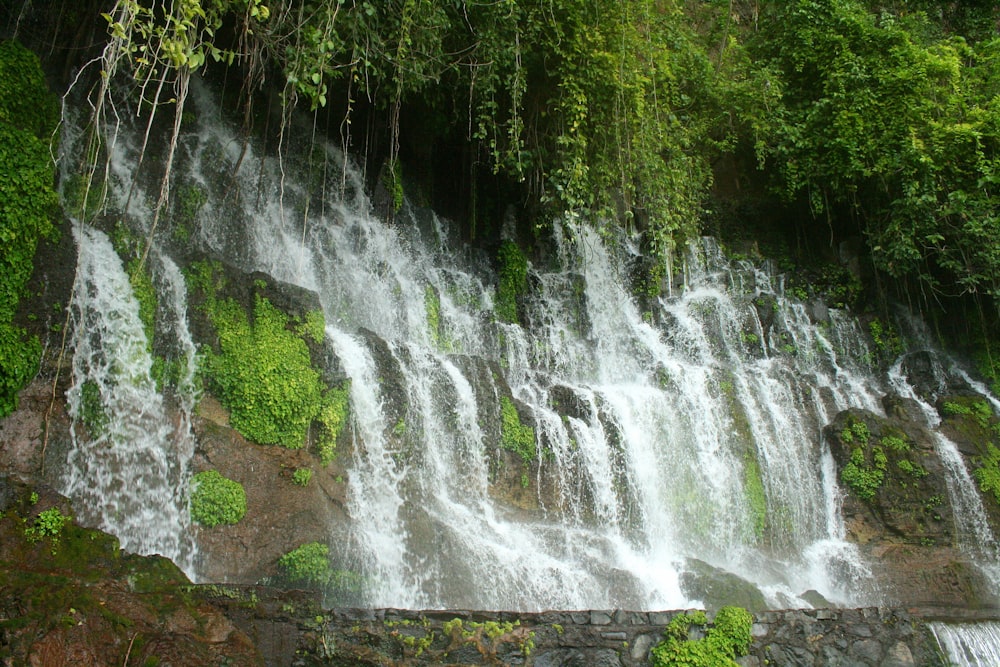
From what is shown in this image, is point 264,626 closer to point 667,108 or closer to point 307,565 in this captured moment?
point 307,565

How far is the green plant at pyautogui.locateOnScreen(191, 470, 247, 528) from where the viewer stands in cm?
677

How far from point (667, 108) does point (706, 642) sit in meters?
8.41

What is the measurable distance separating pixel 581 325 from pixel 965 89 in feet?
26.7

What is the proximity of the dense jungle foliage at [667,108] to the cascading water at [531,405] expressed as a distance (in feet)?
3.35

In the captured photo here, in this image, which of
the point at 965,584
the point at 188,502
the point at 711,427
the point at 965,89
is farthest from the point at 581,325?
the point at 965,89

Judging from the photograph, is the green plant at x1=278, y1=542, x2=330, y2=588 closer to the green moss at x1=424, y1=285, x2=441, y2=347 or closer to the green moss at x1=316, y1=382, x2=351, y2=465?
the green moss at x1=316, y1=382, x2=351, y2=465

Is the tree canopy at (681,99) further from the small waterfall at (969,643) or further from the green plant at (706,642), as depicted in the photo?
the small waterfall at (969,643)

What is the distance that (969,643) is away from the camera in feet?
22.7

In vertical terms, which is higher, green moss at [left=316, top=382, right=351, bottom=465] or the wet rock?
green moss at [left=316, top=382, right=351, bottom=465]

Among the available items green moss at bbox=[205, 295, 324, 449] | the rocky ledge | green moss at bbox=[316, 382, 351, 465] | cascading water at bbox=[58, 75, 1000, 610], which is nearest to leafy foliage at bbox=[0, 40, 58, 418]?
Result: cascading water at bbox=[58, 75, 1000, 610]

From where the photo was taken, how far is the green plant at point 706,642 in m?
5.36

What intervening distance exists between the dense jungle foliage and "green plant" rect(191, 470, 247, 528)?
3675mm

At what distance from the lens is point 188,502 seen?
6.78 meters

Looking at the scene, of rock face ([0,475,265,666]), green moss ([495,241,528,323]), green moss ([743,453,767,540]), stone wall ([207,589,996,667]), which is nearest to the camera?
rock face ([0,475,265,666])
